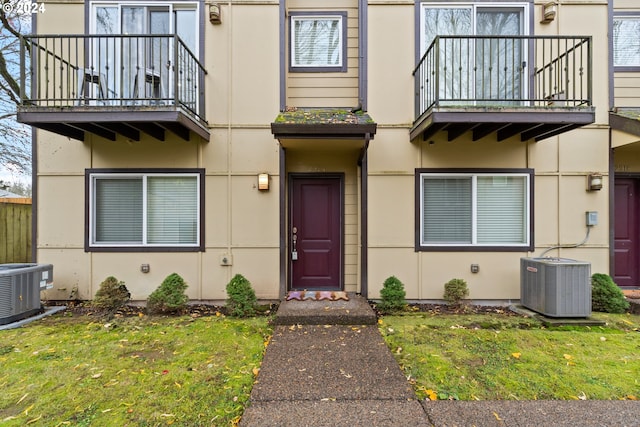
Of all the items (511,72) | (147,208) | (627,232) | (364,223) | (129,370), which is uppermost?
(511,72)

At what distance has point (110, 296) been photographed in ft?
15.9

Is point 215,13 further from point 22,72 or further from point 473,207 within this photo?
point 473,207

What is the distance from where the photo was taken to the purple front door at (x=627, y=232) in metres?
5.82

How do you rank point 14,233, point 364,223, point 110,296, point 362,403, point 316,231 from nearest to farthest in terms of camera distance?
point 362,403
point 110,296
point 364,223
point 316,231
point 14,233

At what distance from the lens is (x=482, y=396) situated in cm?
271

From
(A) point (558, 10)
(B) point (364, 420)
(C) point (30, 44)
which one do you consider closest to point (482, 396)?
(B) point (364, 420)

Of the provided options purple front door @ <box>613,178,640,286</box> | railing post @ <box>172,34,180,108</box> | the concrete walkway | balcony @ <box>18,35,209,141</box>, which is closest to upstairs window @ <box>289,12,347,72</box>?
balcony @ <box>18,35,209,141</box>

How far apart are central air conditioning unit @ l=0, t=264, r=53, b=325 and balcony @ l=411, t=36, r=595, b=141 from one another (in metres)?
6.49

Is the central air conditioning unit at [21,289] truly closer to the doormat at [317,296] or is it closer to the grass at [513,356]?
the doormat at [317,296]

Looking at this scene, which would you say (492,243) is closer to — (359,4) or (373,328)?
(373,328)

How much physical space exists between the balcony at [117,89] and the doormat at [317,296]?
123 inches

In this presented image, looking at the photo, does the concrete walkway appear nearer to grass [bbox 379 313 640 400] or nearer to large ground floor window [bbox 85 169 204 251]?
grass [bbox 379 313 640 400]

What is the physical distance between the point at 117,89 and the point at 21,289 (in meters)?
3.51

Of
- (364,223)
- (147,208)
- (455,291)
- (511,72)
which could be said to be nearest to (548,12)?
(511,72)
